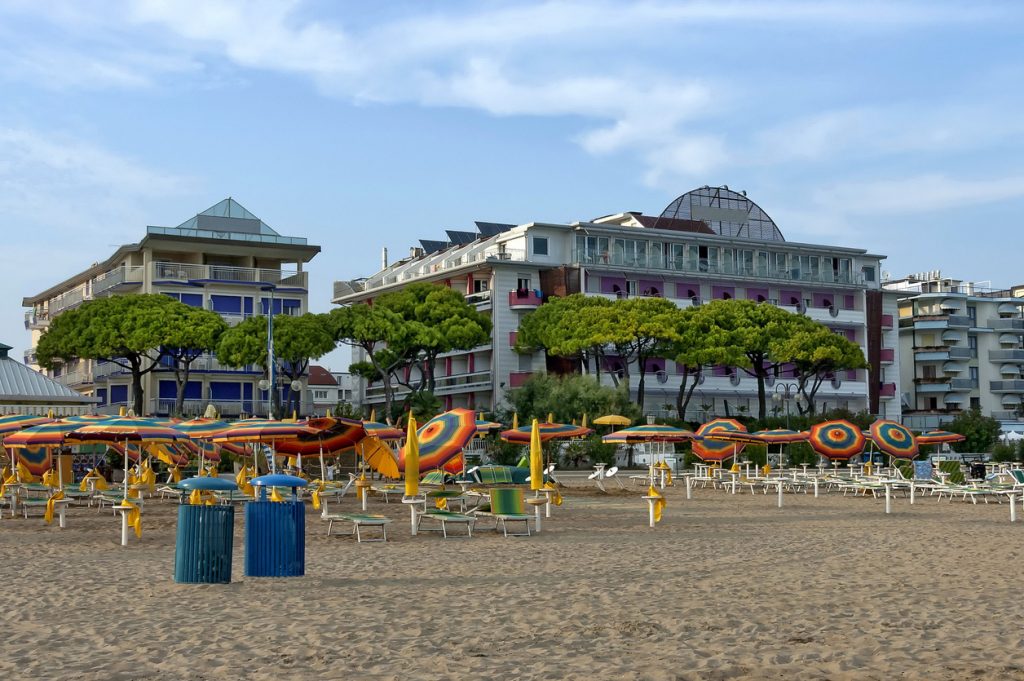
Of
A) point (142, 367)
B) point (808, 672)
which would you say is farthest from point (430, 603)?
point (142, 367)

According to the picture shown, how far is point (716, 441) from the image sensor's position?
42.7m

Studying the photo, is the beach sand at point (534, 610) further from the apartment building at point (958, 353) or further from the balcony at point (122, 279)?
the apartment building at point (958, 353)

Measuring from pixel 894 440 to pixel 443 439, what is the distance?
20.4 metres

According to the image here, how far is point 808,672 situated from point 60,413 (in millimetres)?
39689

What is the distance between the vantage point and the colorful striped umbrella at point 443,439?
76.7ft

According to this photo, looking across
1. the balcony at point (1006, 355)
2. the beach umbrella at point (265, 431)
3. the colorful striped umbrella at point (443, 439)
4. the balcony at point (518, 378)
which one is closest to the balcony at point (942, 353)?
the balcony at point (1006, 355)

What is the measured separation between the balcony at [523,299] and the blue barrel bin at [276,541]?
2206 inches

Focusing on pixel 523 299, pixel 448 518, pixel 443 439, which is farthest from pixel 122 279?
pixel 448 518

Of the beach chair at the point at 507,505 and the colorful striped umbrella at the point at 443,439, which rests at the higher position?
the colorful striped umbrella at the point at 443,439

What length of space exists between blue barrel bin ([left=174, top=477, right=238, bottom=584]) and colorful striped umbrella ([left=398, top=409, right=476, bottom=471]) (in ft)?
29.2

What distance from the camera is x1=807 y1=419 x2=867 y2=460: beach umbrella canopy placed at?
37938 millimetres

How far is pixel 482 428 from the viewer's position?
35.3 metres

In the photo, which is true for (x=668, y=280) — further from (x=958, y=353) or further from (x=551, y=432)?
(x=551, y=432)

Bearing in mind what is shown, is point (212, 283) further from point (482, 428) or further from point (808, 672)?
point (808, 672)
